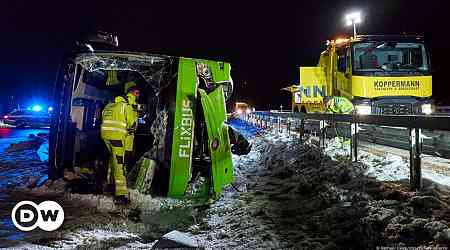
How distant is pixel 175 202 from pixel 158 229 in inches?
45.6

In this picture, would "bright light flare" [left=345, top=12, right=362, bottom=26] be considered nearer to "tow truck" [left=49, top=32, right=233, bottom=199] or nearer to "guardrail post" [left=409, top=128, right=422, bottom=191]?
"tow truck" [left=49, top=32, right=233, bottom=199]

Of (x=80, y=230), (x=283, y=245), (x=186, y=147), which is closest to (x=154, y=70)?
(x=186, y=147)

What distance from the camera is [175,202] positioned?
619 centimetres

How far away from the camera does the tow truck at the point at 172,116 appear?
20.2 ft

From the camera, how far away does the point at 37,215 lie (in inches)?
210

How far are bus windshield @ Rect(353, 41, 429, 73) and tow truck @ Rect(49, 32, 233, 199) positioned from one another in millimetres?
6428

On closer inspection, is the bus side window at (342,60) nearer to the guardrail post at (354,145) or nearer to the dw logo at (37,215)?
the guardrail post at (354,145)

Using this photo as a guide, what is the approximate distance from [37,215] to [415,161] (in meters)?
4.60

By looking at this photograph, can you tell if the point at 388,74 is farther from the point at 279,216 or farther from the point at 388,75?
the point at 279,216

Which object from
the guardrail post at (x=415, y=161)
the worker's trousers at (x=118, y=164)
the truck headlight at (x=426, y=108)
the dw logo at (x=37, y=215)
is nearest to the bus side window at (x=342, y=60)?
the truck headlight at (x=426, y=108)

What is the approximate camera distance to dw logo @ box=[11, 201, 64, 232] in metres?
4.92

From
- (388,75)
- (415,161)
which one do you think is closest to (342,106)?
(388,75)

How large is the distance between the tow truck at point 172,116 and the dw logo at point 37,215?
873 millimetres

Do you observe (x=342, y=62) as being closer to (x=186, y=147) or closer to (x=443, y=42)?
(x=186, y=147)
